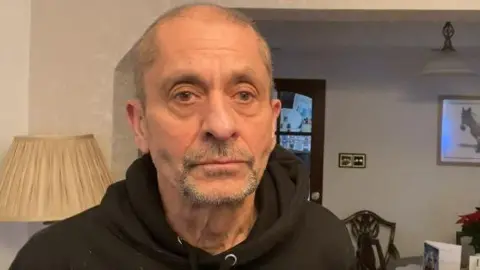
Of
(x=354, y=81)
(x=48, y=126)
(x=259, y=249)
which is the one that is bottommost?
(x=259, y=249)

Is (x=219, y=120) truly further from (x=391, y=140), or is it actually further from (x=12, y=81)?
(x=391, y=140)

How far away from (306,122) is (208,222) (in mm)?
4149

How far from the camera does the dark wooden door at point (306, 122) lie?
5.04 m

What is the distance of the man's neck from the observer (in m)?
0.97

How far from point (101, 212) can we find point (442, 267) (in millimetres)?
2062

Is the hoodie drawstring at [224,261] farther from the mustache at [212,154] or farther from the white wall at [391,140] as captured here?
the white wall at [391,140]

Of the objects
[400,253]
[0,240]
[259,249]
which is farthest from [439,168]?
[259,249]

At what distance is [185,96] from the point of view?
93 cm

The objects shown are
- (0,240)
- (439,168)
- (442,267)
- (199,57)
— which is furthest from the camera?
(439,168)

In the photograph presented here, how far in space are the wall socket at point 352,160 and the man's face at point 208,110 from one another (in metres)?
4.10

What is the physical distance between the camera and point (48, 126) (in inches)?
83.7

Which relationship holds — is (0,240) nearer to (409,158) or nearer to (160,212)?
(160,212)

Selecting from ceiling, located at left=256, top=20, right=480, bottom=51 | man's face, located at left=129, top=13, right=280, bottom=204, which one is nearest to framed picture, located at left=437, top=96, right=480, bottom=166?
ceiling, located at left=256, top=20, right=480, bottom=51

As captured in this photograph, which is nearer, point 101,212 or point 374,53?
point 101,212
